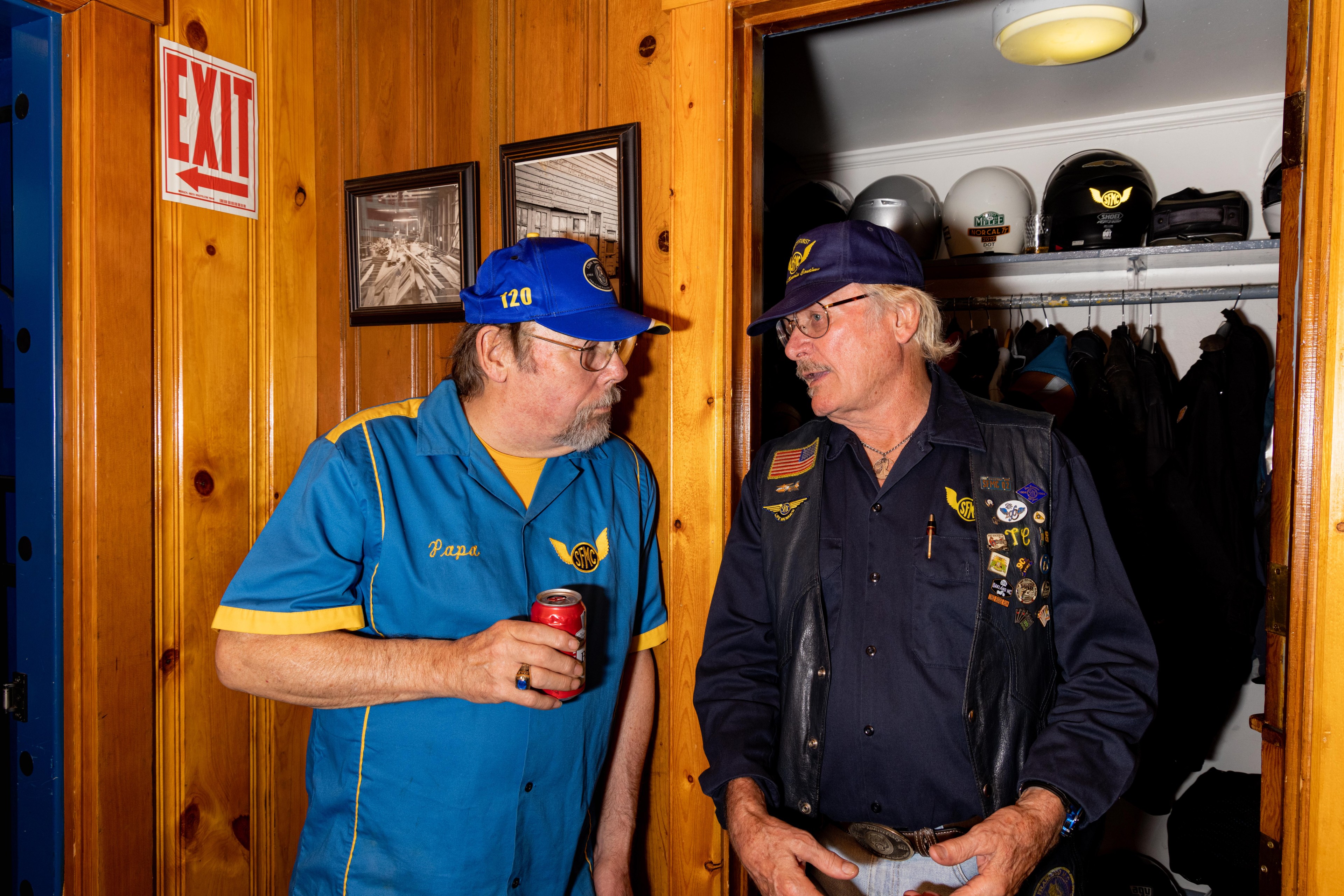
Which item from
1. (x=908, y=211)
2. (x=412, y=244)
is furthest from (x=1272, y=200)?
(x=412, y=244)

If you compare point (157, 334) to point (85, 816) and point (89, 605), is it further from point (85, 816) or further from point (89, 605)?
point (85, 816)

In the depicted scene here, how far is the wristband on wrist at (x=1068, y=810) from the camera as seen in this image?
1367 millimetres

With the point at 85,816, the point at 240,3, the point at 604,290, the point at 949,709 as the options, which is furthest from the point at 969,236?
the point at 85,816

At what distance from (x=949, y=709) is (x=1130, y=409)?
1852 millimetres

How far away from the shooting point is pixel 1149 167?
3.40m

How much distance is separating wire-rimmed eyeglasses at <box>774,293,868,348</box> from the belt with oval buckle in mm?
929

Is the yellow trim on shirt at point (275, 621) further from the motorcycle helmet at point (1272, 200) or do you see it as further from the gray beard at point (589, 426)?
the motorcycle helmet at point (1272, 200)

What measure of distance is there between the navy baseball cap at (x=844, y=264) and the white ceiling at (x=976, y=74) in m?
0.98

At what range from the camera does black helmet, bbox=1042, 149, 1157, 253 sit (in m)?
3.01

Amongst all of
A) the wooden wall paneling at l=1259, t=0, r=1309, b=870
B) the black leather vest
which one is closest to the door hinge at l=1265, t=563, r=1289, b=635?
the wooden wall paneling at l=1259, t=0, r=1309, b=870

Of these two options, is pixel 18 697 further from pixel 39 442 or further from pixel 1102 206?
pixel 1102 206

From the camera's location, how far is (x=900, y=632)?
1507mm

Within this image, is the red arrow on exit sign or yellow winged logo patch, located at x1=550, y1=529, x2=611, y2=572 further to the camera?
the red arrow on exit sign

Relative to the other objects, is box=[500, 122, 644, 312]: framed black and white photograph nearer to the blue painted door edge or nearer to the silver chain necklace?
the silver chain necklace
